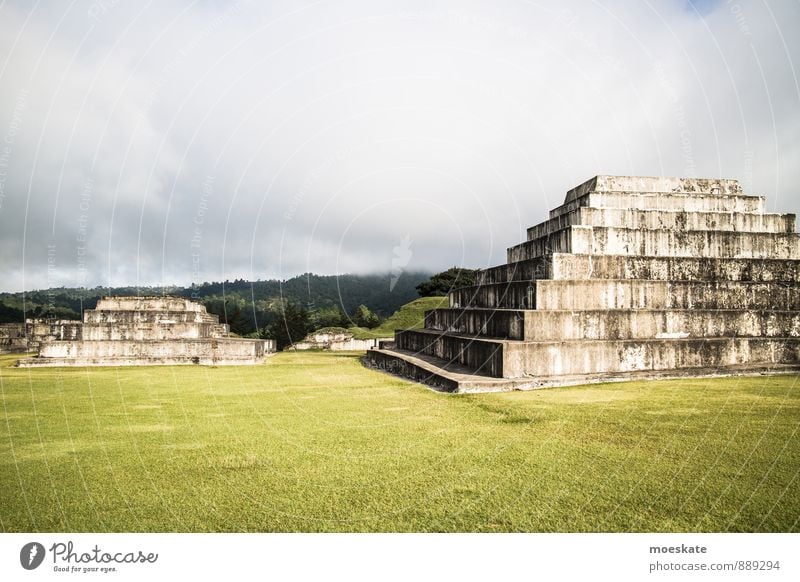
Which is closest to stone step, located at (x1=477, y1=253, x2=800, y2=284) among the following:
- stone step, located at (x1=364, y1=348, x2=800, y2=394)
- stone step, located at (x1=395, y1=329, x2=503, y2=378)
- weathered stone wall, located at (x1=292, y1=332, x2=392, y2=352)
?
stone step, located at (x1=395, y1=329, x2=503, y2=378)

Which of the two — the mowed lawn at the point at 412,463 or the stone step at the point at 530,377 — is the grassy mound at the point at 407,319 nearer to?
the stone step at the point at 530,377

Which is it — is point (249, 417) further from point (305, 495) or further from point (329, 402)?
point (305, 495)

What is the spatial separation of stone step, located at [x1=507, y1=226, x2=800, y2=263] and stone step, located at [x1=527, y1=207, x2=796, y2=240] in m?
0.54

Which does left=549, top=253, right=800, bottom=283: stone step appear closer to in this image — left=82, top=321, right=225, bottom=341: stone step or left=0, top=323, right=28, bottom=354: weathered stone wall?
left=82, top=321, right=225, bottom=341: stone step

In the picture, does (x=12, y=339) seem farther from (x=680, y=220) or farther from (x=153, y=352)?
(x=680, y=220)

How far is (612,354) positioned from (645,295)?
8.12ft

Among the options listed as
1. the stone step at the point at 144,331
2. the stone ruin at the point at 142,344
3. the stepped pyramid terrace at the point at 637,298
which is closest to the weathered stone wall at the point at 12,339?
the stone ruin at the point at 142,344

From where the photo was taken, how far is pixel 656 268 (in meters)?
Answer: 14.9

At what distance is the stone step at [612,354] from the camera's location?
1219 cm

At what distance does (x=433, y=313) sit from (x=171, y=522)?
16.8 meters

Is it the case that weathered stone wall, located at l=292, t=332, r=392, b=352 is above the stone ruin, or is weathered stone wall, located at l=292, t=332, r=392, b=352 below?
below

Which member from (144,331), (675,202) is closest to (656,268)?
(675,202)

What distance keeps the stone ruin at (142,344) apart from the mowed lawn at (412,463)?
10.4 meters

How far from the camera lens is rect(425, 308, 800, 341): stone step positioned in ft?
42.5
